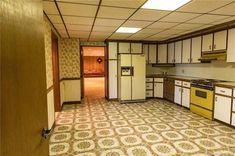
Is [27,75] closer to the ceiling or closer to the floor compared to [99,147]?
closer to the ceiling

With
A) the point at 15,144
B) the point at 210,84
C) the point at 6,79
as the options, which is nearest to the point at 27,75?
the point at 6,79

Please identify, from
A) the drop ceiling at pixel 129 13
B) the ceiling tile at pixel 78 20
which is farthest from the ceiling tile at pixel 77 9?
the ceiling tile at pixel 78 20

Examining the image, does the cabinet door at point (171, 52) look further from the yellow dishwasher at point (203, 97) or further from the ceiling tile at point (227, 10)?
the ceiling tile at point (227, 10)

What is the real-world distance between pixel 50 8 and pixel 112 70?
3708 mm

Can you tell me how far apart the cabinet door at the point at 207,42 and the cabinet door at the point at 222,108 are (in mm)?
1408

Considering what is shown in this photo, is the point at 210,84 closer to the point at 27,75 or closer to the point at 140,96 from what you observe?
the point at 140,96

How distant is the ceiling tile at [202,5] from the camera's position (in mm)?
2372

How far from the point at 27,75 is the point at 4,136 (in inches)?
14.0

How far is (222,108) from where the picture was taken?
363cm

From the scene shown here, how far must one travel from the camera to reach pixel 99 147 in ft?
8.74

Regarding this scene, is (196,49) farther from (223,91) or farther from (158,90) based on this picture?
(158,90)

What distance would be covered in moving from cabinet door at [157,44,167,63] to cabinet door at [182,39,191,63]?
1.01 metres

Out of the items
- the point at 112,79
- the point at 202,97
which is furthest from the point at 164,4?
the point at 112,79

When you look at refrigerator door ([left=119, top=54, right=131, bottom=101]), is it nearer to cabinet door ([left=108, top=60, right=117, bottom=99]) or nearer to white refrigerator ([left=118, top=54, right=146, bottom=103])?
white refrigerator ([left=118, top=54, right=146, bottom=103])
